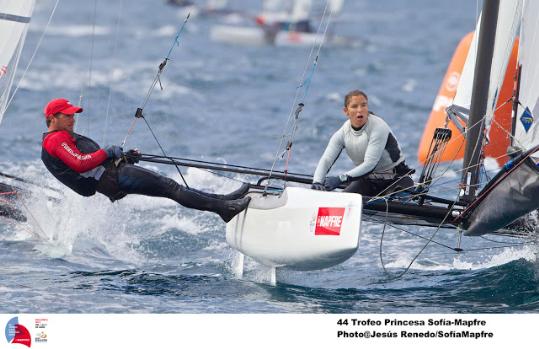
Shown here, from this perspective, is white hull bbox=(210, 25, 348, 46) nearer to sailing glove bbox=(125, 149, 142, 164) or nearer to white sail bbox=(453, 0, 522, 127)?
white sail bbox=(453, 0, 522, 127)

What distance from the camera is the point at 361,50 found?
22.9m

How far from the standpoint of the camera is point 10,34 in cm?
657

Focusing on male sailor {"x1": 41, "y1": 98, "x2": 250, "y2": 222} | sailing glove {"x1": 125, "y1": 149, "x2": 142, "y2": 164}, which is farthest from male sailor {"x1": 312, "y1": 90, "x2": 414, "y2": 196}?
sailing glove {"x1": 125, "y1": 149, "x2": 142, "y2": 164}

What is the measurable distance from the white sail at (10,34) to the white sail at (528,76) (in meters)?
3.08

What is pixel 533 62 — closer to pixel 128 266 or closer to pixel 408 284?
pixel 408 284

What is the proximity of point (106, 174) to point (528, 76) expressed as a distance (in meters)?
2.49

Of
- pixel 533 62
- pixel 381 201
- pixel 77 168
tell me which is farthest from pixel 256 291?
pixel 533 62

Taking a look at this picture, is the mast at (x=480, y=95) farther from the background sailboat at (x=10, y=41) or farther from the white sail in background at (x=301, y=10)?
the white sail in background at (x=301, y=10)

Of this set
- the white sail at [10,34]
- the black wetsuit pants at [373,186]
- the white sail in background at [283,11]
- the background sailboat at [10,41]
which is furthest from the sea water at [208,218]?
the white sail in background at [283,11]
